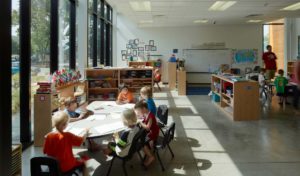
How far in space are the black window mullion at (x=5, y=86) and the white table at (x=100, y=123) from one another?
3.32 ft

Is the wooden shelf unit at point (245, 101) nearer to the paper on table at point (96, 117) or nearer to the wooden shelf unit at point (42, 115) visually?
the paper on table at point (96, 117)

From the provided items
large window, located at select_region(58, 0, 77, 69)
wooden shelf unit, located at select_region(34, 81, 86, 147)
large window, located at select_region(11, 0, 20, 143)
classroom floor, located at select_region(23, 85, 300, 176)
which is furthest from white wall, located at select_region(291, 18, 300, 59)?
large window, located at select_region(11, 0, 20, 143)

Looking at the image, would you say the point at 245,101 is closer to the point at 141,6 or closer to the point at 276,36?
the point at 141,6

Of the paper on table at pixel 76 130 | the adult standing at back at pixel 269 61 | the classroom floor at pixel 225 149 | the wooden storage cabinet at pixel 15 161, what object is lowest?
the classroom floor at pixel 225 149

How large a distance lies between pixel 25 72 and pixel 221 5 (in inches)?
258

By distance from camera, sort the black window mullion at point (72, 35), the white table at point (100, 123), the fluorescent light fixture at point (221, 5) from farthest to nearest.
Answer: the fluorescent light fixture at point (221, 5)
the black window mullion at point (72, 35)
the white table at point (100, 123)

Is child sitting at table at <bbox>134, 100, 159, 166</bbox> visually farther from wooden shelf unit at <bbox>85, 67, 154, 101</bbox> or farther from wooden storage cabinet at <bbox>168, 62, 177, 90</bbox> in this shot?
wooden storage cabinet at <bbox>168, 62, 177, 90</bbox>

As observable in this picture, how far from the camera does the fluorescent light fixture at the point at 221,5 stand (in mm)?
8805

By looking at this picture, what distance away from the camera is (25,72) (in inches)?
197

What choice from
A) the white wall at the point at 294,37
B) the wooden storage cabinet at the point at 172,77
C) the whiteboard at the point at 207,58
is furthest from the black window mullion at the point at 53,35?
the white wall at the point at 294,37

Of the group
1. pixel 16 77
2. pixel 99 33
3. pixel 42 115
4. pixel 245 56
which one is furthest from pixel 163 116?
pixel 245 56

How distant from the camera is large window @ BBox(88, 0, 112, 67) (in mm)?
9594

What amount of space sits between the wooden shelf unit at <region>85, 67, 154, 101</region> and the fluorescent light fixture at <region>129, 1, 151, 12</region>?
2.09 m

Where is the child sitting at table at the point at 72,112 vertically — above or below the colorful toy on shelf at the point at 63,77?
below
